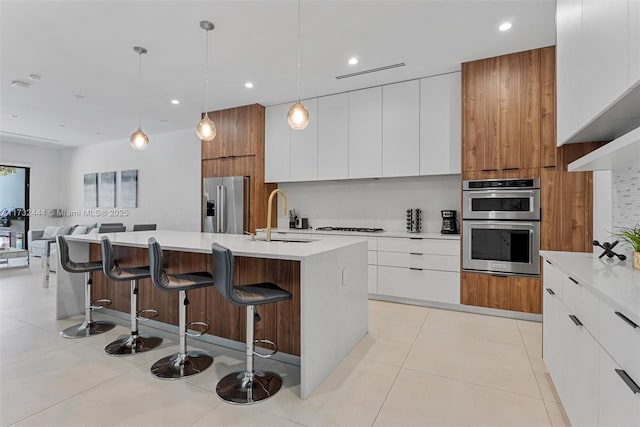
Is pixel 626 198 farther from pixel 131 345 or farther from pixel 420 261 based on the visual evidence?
pixel 131 345

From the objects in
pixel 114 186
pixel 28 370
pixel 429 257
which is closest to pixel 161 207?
pixel 114 186

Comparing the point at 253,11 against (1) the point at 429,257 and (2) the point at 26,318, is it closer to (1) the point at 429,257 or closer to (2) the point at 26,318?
(1) the point at 429,257

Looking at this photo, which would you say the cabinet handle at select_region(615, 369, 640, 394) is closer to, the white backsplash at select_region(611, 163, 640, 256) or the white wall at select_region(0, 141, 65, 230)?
the white backsplash at select_region(611, 163, 640, 256)

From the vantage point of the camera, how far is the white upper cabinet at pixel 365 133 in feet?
13.8

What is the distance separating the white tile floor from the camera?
5.67 ft

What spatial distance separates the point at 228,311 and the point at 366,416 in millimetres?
1386

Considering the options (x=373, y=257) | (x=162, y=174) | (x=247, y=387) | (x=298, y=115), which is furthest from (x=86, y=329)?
(x=162, y=174)

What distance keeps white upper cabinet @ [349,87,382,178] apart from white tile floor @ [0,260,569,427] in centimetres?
216

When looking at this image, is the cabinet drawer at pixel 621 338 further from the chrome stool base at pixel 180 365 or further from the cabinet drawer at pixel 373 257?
the cabinet drawer at pixel 373 257

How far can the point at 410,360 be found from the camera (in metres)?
2.40

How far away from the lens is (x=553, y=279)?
1912mm

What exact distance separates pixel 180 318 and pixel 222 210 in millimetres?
3033

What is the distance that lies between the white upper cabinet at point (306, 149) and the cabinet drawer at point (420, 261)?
1592 mm

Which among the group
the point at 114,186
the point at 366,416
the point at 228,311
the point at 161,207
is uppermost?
the point at 114,186
